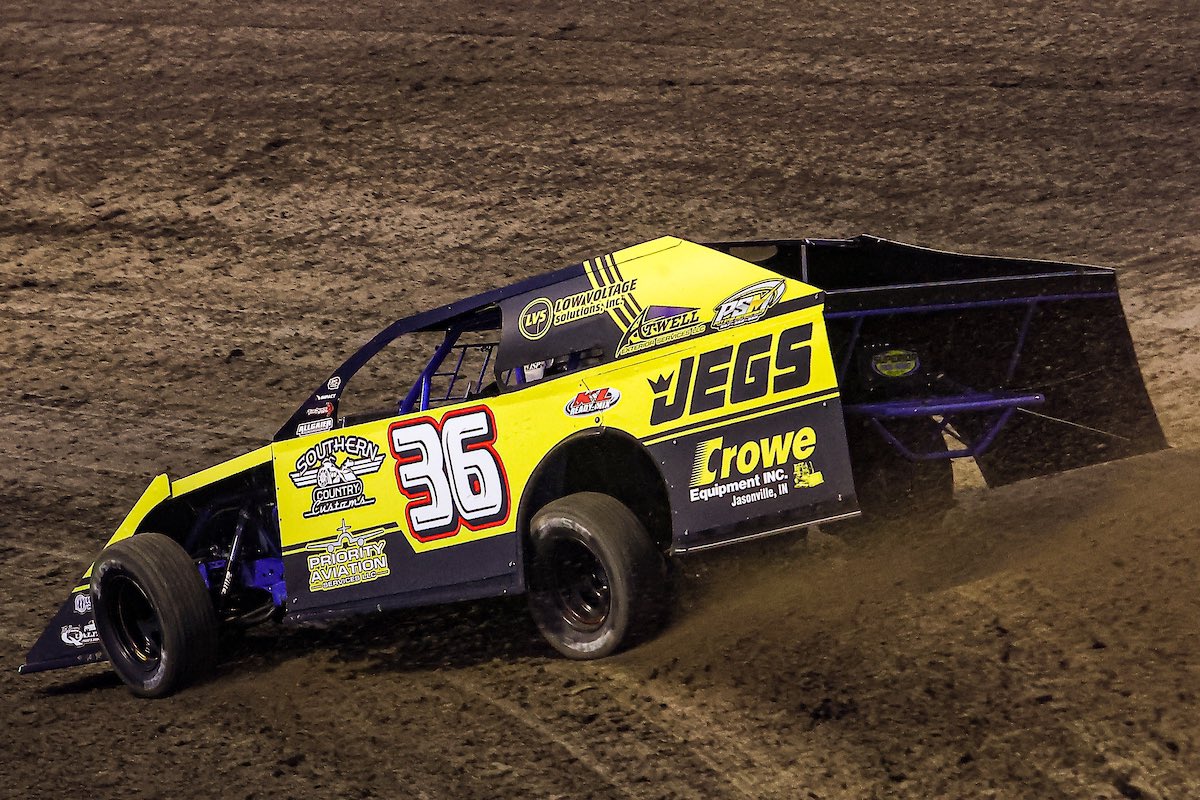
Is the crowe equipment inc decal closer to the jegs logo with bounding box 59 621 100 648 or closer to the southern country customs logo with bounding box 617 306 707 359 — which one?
the southern country customs logo with bounding box 617 306 707 359

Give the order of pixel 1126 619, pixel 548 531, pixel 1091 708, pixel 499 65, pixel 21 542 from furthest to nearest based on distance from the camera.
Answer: pixel 499 65
pixel 21 542
pixel 548 531
pixel 1126 619
pixel 1091 708

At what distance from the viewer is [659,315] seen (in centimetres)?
520

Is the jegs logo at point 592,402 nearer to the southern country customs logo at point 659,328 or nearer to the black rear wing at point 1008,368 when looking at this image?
the southern country customs logo at point 659,328

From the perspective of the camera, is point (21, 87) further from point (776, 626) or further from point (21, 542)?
point (776, 626)

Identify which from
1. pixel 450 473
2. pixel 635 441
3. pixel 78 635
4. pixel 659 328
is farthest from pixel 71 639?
pixel 659 328

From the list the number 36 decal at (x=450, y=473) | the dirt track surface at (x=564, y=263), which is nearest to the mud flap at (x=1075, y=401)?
the dirt track surface at (x=564, y=263)

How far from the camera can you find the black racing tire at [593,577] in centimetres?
516

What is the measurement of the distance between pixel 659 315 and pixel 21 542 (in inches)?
239

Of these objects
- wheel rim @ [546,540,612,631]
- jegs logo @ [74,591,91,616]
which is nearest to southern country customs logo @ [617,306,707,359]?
wheel rim @ [546,540,612,631]

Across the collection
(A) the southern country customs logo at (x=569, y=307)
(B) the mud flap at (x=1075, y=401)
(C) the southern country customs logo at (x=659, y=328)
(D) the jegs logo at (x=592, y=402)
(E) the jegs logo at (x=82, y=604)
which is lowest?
(E) the jegs logo at (x=82, y=604)

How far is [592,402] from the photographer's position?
530 cm

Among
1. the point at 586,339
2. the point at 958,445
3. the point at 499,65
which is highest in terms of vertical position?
the point at 499,65

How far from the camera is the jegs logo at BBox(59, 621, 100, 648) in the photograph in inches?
261

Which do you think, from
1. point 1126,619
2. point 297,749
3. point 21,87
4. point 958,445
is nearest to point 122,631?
point 297,749
